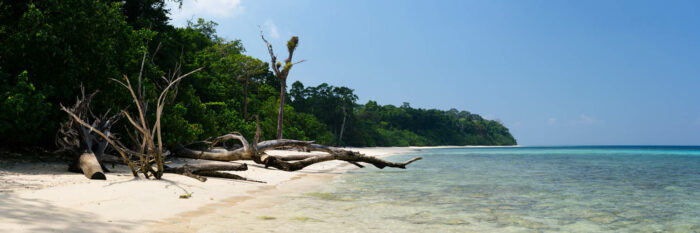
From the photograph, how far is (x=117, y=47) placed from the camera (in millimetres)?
13430

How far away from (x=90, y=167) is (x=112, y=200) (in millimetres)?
3006

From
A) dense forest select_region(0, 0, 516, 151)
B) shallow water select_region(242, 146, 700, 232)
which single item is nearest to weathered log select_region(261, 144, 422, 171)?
dense forest select_region(0, 0, 516, 151)

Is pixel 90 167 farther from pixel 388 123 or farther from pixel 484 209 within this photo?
pixel 388 123

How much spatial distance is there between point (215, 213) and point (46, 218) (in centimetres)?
230

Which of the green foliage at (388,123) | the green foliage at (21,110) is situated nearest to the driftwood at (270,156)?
the green foliage at (21,110)

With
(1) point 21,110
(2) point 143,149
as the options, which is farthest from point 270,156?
(1) point 21,110

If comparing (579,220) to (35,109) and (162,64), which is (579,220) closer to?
(35,109)

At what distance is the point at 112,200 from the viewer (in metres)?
6.93

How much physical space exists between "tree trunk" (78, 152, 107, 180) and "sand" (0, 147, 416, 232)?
0.52 feet

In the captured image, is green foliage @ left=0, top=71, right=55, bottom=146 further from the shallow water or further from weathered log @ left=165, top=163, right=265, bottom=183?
the shallow water

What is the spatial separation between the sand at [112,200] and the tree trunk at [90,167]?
0.52ft

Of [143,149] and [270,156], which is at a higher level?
[143,149]


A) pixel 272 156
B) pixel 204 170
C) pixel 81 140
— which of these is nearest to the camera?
pixel 81 140

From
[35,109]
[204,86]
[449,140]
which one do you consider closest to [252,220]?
[35,109]
